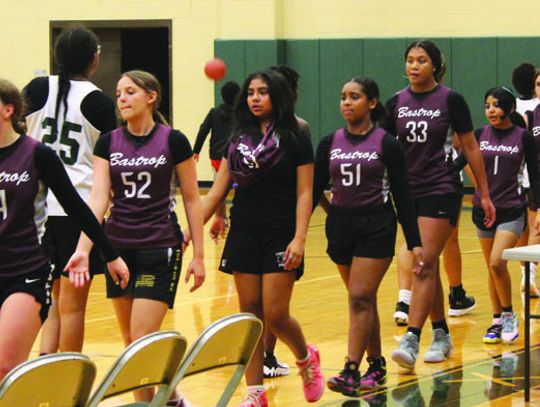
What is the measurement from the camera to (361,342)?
6.85 metres

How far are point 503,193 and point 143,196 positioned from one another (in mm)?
3698

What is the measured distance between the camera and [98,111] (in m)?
6.33

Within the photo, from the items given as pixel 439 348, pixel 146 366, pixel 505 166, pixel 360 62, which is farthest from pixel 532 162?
pixel 360 62

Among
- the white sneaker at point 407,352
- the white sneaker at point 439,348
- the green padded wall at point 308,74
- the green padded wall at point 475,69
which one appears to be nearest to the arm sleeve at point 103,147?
→ the white sneaker at point 407,352

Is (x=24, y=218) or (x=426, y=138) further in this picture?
(x=426, y=138)

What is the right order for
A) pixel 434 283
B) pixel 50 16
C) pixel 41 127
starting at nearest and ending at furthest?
pixel 41 127 → pixel 434 283 → pixel 50 16

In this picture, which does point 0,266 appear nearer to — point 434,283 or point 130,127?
point 130,127

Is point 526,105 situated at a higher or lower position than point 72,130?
lower

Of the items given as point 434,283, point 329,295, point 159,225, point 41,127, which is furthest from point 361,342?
point 329,295

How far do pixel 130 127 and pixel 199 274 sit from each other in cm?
76

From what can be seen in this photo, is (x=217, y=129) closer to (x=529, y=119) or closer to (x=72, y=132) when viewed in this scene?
(x=529, y=119)

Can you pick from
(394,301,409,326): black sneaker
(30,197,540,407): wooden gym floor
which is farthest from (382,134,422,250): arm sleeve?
(394,301,409,326): black sneaker

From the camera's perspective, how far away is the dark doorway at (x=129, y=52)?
846 inches

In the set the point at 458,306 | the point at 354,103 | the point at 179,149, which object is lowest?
the point at 458,306
